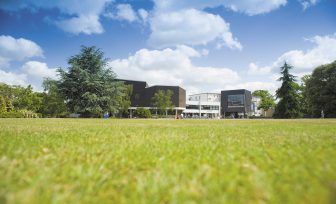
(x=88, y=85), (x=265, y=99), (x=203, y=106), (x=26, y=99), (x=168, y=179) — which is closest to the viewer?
(x=168, y=179)

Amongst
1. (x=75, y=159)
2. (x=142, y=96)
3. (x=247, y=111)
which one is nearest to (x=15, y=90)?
(x=142, y=96)

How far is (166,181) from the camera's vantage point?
1.97m

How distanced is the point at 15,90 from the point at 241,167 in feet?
273

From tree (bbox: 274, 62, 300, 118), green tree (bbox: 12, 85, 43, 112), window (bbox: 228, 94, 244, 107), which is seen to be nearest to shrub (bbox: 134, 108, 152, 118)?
green tree (bbox: 12, 85, 43, 112)

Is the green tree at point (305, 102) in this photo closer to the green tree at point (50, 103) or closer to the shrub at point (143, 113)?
the shrub at point (143, 113)

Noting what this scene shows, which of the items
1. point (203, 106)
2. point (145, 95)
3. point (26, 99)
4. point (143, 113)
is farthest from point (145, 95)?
point (26, 99)

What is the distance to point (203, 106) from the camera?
11775 cm

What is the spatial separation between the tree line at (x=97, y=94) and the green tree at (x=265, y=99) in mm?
32152

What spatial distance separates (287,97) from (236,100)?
184 feet

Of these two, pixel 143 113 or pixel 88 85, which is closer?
pixel 88 85

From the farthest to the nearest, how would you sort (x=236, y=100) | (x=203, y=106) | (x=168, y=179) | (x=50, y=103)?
(x=203, y=106) → (x=236, y=100) → (x=50, y=103) → (x=168, y=179)

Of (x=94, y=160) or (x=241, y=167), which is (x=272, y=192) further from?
(x=94, y=160)

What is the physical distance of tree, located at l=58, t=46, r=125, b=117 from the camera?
3722cm

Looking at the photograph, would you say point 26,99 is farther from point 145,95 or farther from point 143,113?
point 145,95
